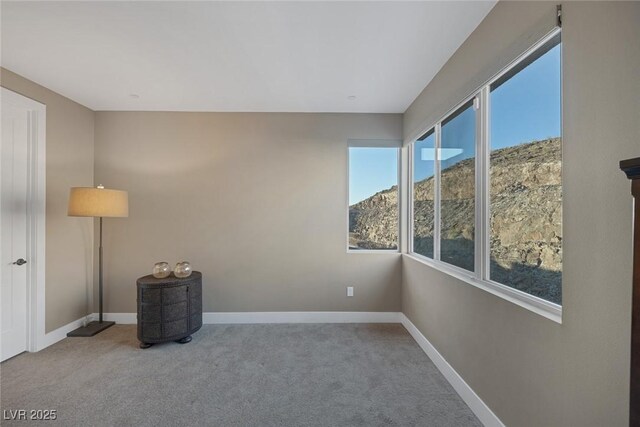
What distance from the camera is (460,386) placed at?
6.77ft

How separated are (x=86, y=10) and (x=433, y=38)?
7.62 ft

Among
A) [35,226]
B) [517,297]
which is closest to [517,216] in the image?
[517,297]

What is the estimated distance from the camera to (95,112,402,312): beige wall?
3471 millimetres

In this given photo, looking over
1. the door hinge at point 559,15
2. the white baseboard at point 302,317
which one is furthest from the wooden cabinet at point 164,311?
the door hinge at point 559,15

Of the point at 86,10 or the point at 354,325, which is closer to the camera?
the point at 86,10

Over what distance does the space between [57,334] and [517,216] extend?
431 centimetres

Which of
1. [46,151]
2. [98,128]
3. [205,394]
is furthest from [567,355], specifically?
[98,128]

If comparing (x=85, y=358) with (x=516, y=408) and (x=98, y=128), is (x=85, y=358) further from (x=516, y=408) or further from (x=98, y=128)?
(x=516, y=408)

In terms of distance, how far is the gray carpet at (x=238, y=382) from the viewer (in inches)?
73.9

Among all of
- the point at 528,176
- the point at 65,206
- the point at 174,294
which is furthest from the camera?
the point at 65,206

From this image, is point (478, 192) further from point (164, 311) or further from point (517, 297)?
point (164, 311)

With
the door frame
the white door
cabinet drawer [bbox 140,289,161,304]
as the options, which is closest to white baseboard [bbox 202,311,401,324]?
cabinet drawer [bbox 140,289,161,304]

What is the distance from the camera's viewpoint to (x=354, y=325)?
3406mm

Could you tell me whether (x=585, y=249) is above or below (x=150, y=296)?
above
